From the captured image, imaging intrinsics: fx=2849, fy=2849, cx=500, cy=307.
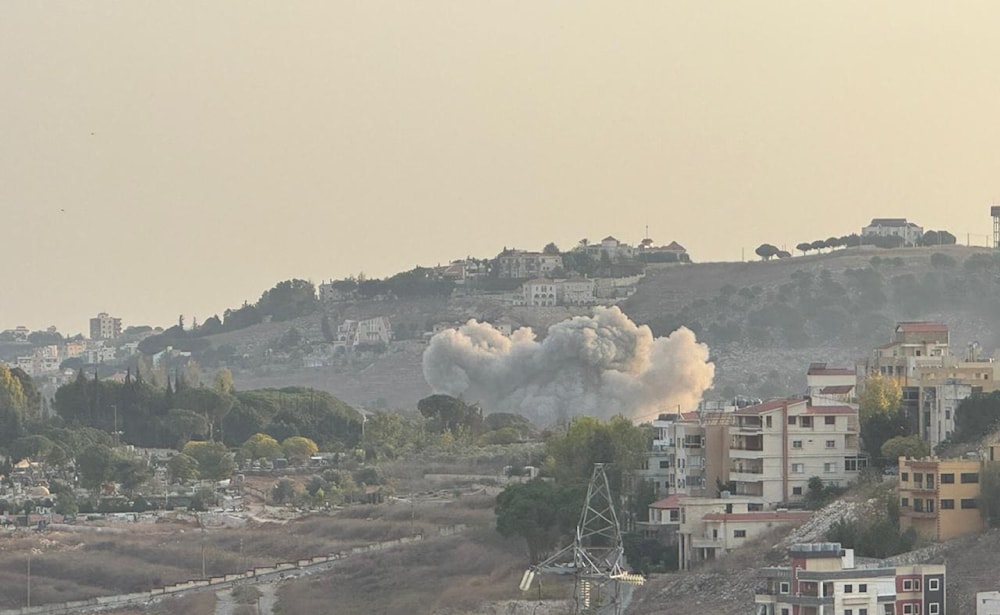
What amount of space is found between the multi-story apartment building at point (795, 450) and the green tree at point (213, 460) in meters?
37.3

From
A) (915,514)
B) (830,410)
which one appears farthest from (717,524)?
(830,410)

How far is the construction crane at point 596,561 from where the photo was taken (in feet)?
215

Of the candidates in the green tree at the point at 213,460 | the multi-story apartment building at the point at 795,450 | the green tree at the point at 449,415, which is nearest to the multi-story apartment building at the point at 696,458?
the multi-story apartment building at the point at 795,450

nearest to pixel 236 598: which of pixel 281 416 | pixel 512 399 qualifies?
pixel 281 416

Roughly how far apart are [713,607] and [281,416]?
6326 cm

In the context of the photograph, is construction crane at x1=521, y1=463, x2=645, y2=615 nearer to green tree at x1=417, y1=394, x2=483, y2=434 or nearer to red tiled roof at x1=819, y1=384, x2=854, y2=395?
red tiled roof at x1=819, y1=384, x2=854, y2=395

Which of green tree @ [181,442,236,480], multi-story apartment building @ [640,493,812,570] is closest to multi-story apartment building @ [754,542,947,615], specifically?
multi-story apartment building @ [640,493,812,570]

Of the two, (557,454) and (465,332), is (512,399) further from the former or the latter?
(557,454)

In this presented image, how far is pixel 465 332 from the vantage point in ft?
452

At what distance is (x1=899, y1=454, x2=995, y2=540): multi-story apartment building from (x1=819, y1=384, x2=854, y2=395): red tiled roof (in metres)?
16.3

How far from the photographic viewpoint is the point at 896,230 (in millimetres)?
187875

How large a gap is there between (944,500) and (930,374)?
1492 cm

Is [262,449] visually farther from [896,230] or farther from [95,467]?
[896,230]

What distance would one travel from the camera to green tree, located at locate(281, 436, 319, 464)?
114 m
